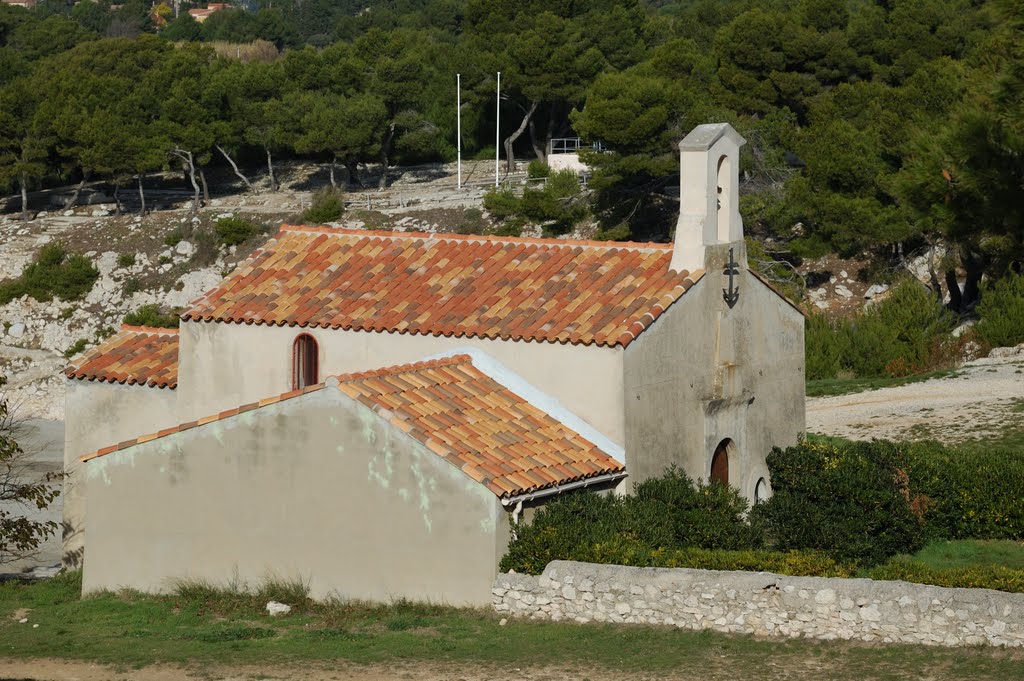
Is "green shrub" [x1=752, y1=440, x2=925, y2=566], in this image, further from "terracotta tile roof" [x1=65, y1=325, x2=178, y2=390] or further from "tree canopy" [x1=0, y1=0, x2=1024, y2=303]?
"tree canopy" [x1=0, y1=0, x2=1024, y2=303]

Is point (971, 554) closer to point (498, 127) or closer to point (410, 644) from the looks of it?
point (410, 644)

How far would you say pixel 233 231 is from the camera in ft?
229

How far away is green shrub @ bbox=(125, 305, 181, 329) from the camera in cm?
5771

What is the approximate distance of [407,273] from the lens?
942 inches

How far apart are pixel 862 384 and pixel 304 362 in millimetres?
16977

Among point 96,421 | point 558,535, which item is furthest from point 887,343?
point 558,535

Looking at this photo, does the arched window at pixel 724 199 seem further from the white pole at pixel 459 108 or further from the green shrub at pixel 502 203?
the white pole at pixel 459 108

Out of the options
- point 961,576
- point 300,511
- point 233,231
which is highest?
point 233,231

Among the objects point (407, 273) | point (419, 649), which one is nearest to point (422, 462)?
point (419, 649)

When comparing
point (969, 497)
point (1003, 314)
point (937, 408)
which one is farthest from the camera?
point (1003, 314)

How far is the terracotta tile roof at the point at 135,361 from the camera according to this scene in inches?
958

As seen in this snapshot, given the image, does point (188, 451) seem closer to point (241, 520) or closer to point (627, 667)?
point (241, 520)

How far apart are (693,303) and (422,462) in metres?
5.22

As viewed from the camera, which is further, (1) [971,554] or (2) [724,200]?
(2) [724,200]
